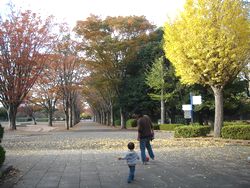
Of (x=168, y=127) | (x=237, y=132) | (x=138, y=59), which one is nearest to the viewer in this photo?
(x=237, y=132)

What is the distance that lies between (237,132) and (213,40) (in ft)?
15.6

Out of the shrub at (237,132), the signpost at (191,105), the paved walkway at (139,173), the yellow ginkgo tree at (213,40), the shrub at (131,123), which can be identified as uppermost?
the yellow ginkgo tree at (213,40)

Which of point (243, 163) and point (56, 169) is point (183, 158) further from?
point (56, 169)

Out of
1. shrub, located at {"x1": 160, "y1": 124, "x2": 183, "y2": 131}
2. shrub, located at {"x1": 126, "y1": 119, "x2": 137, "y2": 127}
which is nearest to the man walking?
shrub, located at {"x1": 160, "y1": 124, "x2": 183, "y2": 131}

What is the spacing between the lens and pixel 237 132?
744 inches

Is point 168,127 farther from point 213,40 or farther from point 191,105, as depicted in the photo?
point 213,40

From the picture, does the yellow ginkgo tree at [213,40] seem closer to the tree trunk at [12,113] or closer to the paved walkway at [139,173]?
the paved walkway at [139,173]

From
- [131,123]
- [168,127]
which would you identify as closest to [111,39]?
[131,123]

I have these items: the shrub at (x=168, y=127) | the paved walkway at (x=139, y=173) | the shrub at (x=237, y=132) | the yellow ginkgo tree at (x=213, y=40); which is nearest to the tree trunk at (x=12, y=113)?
the shrub at (x=168, y=127)

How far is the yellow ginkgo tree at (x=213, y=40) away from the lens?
18984mm

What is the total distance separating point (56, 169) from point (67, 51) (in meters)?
34.5

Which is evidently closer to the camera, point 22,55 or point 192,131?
point 192,131

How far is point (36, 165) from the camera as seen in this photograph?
37.8ft

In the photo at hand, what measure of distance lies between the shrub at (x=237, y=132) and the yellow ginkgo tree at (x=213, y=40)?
8.29 feet
